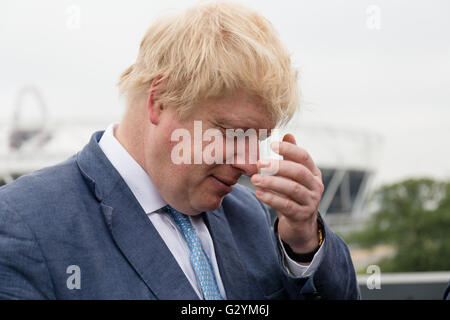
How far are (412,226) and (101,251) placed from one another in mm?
18836

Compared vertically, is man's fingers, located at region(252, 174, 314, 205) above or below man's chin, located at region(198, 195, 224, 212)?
above

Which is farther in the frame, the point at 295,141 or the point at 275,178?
the point at 295,141

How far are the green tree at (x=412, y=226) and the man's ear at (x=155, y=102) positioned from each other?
1658 cm

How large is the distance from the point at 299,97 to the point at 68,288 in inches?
45.3

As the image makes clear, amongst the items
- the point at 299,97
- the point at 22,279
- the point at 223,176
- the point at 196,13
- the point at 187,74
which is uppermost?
the point at 196,13

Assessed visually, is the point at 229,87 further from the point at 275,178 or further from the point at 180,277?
the point at 180,277

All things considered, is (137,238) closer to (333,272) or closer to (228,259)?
(228,259)

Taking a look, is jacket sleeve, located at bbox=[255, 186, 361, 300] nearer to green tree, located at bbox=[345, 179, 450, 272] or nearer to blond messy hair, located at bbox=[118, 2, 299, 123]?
blond messy hair, located at bbox=[118, 2, 299, 123]

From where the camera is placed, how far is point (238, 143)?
2.02m

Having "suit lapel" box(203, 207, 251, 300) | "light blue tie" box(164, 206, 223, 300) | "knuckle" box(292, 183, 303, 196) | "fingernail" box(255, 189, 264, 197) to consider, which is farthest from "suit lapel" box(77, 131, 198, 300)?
"knuckle" box(292, 183, 303, 196)

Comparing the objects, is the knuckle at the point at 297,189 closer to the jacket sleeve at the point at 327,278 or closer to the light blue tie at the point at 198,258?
the jacket sleeve at the point at 327,278

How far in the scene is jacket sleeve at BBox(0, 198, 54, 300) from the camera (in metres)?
1.68

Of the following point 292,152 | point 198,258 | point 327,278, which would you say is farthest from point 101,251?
point 327,278

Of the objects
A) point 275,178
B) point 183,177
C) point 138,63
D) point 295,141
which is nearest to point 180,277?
point 183,177
